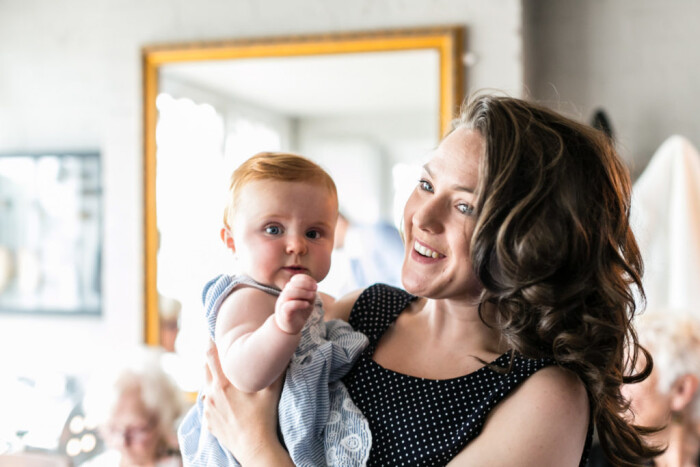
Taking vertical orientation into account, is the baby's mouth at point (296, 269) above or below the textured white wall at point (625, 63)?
below

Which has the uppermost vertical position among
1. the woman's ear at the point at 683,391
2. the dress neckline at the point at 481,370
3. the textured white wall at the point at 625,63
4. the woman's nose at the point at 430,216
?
the textured white wall at the point at 625,63

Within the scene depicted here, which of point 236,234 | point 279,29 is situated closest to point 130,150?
point 279,29

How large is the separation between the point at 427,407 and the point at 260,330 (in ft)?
0.98

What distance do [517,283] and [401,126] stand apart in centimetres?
176

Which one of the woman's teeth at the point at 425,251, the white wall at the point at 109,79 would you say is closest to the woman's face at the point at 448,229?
the woman's teeth at the point at 425,251

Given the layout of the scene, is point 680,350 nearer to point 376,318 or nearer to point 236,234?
point 376,318

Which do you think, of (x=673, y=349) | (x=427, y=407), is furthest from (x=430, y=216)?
(x=673, y=349)

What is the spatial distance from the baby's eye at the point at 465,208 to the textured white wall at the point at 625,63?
1881 mm

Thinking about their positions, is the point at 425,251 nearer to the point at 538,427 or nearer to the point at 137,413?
the point at 538,427

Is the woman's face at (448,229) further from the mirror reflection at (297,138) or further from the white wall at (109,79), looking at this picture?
the white wall at (109,79)

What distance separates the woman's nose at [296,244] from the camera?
1214 mm

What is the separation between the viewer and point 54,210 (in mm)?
3238

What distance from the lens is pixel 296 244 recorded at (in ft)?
3.98

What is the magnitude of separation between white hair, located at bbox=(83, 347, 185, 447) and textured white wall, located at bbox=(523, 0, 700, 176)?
5.83ft
